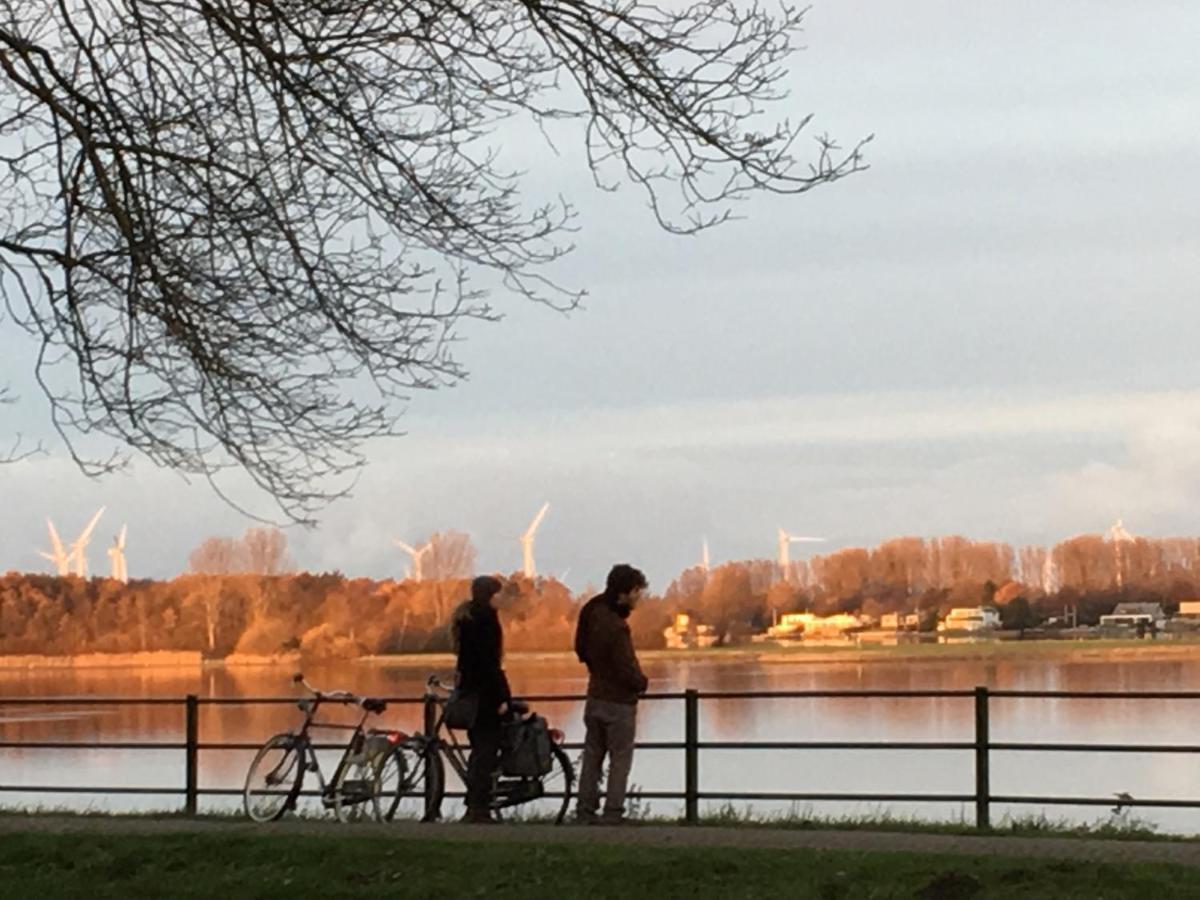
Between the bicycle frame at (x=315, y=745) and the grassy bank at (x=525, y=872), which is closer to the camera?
the grassy bank at (x=525, y=872)

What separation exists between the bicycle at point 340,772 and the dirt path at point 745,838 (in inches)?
17.3

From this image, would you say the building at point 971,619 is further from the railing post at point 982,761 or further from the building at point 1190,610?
the railing post at point 982,761

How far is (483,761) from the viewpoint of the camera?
1330cm

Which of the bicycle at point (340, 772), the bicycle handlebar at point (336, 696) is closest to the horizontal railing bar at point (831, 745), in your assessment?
Answer: the bicycle at point (340, 772)


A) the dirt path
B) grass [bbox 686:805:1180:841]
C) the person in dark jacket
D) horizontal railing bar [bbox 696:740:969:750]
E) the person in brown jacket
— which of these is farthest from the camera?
horizontal railing bar [bbox 696:740:969:750]

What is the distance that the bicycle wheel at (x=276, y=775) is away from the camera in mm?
14094

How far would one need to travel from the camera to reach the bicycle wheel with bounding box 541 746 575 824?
1349cm

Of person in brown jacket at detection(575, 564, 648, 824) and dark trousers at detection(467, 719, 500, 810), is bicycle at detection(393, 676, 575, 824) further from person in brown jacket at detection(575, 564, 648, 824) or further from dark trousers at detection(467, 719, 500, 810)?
person in brown jacket at detection(575, 564, 648, 824)

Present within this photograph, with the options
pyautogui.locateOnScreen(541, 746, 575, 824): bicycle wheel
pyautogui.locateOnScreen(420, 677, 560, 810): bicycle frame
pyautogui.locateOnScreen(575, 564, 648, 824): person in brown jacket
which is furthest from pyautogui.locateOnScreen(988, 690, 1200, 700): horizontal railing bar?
pyautogui.locateOnScreen(420, 677, 560, 810): bicycle frame

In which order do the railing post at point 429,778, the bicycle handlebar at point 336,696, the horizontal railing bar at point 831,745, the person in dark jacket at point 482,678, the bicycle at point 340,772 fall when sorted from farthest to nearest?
1. the bicycle handlebar at point 336,696
2. the horizontal railing bar at point 831,745
3. the bicycle at point 340,772
4. the railing post at point 429,778
5. the person in dark jacket at point 482,678

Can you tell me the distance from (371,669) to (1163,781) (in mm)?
51777

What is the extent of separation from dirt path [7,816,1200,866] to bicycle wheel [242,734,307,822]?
1.83 feet

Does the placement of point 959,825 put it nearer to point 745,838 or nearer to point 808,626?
point 745,838

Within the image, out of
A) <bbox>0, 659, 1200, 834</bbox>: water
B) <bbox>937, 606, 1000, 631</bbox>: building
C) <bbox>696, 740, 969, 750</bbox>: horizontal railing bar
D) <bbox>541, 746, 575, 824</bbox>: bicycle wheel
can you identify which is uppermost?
<bbox>937, 606, 1000, 631</bbox>: building
